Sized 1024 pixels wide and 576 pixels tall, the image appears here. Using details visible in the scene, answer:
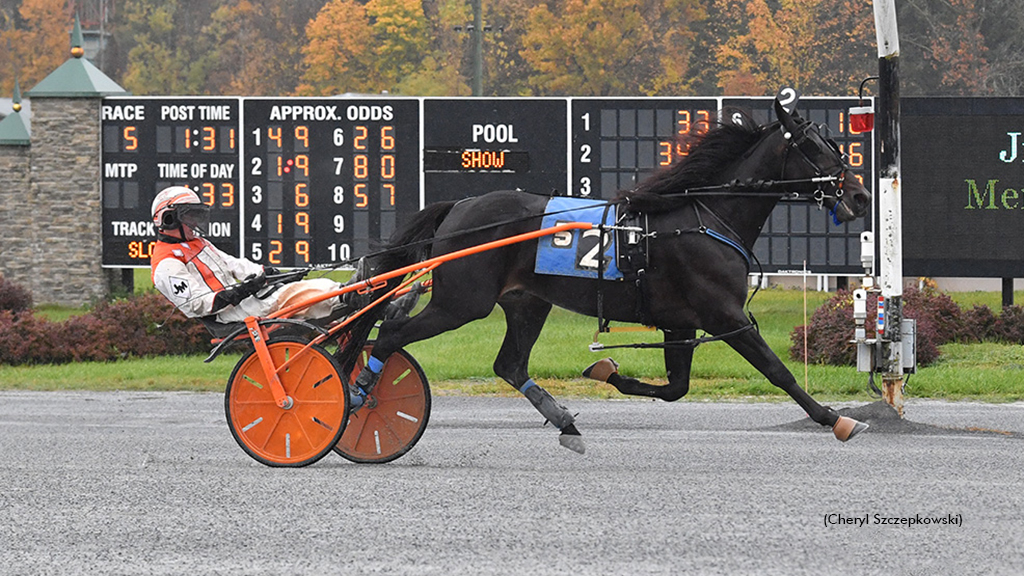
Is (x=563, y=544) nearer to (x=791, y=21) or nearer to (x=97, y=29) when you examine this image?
(x=791, y=21)

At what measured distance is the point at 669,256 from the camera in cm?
895

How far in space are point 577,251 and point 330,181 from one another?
12.0 meters

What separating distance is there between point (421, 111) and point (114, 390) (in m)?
6.72

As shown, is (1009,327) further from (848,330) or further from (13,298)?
(13,298)

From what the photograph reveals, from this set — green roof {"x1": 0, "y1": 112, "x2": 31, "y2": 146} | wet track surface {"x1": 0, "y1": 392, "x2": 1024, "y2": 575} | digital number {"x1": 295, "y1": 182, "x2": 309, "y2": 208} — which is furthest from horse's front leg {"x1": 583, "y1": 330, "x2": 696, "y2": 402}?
green roof {"x1": 0, "y1": 112, "x2": 31, "y2": 146}

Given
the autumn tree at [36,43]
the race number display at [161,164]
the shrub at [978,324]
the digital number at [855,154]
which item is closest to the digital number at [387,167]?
the race number display at [161,164]

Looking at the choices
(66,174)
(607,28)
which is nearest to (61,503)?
(66,174)

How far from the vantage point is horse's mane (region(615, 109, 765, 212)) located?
9336mm

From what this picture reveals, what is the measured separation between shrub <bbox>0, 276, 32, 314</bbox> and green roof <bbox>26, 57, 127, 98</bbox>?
2.88 metres

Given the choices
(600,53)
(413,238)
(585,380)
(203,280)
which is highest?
(600,53)

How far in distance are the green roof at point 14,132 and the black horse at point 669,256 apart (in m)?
19.0

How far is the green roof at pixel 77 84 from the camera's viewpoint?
2294 cm

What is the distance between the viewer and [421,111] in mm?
20719

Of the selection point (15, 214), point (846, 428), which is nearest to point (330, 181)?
point (15, 214)
